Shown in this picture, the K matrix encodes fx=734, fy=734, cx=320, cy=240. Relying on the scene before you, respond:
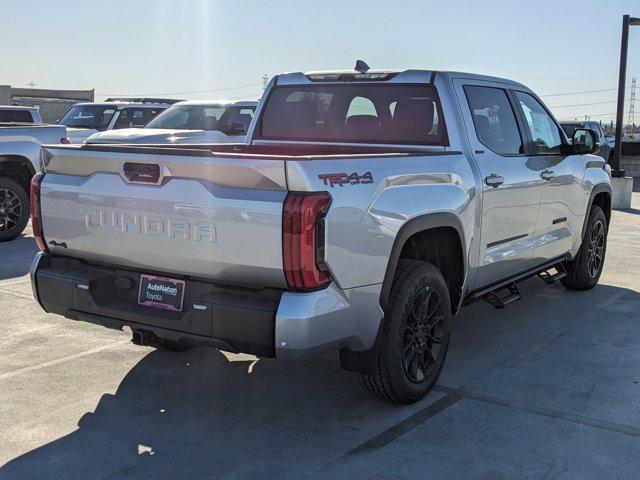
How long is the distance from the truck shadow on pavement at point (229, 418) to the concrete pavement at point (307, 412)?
0.01m

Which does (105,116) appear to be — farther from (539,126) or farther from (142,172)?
(142,172)

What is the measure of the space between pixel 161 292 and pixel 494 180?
2.38 m

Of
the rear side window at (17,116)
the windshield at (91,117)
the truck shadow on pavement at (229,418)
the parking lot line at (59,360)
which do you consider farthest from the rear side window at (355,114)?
the windshield at (91,117)

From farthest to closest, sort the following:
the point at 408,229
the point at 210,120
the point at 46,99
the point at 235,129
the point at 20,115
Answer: the point at 46,99, the point at 20,115, the point at 210,120, the point at 235,129, the point at 408,229

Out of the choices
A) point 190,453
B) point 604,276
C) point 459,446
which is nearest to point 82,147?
point 190,453

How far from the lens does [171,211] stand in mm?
3568

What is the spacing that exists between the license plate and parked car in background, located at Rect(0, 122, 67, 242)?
261 inches

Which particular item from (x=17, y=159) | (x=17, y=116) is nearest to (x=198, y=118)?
(x=17, y=116)

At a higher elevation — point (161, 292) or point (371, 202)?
point (371, 202)

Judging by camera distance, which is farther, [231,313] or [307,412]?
[307,412]

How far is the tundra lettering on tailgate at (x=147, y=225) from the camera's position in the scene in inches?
138

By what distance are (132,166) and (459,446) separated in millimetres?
2172

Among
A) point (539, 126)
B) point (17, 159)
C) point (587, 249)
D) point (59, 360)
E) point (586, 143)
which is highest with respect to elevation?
point (539, 126)

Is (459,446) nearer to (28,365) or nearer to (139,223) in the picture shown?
(139,223)
